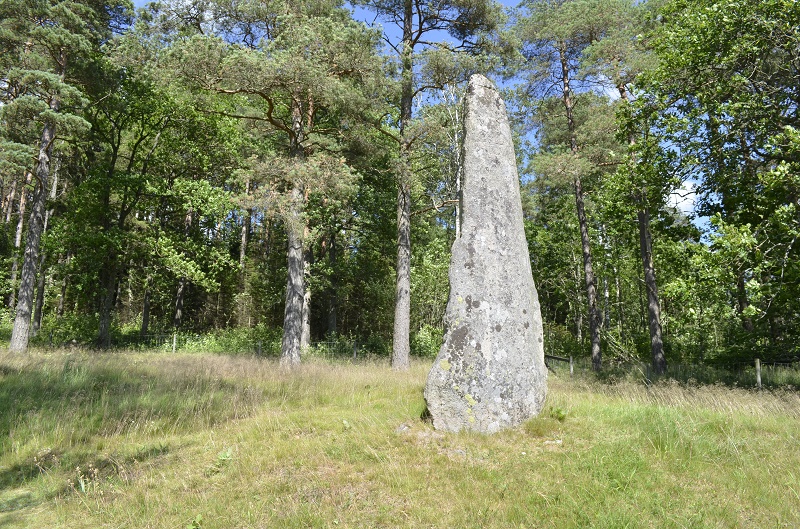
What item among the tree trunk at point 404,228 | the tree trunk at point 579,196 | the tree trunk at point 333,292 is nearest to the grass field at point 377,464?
the tree trunk at point 404,228

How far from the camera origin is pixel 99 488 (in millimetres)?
4109

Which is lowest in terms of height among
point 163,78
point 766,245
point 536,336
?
point 536,336

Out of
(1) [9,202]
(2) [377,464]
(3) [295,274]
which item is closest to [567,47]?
(3) [295,274]

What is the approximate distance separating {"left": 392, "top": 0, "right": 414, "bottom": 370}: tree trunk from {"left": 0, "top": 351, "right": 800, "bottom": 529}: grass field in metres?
5.49

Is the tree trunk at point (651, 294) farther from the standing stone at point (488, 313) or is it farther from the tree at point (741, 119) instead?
the standing stone at point (488, 313)

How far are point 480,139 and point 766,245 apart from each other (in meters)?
6.32

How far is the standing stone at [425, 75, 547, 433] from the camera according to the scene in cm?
515

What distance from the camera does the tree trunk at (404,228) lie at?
12.4 metres

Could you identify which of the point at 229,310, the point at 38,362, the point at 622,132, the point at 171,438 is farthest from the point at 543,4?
the point at 229,310

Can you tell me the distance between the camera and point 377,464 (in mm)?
4363

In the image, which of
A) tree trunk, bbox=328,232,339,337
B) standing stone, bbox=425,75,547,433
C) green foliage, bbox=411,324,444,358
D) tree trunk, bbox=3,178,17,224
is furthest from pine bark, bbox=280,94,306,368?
tree trunk, bbox=3,178,17,224

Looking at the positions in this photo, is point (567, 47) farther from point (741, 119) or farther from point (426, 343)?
point (426, 343)

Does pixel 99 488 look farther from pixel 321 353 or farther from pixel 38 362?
pixel 321 353

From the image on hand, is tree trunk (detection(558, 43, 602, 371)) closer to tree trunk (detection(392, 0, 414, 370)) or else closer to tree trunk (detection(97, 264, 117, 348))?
tree trunk (detection(392, 0, 414, 370))
